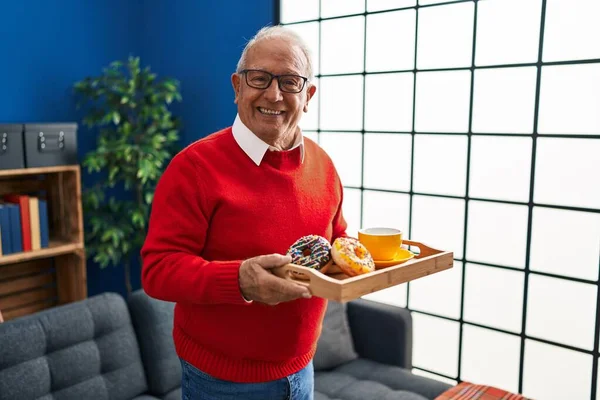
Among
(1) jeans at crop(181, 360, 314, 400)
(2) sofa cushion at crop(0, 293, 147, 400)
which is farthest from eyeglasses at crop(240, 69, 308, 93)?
(2) sofa cushion at crop(0, 293, 147, 400)

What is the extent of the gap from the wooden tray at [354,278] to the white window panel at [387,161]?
161cm

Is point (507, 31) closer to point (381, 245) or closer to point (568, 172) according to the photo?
point (568, 172)

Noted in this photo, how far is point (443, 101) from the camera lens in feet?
8.86

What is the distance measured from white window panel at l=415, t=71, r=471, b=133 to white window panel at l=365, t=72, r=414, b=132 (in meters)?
0.06

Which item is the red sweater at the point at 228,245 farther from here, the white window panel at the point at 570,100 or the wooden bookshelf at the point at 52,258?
the wooden bookshelf at the point at 52,258

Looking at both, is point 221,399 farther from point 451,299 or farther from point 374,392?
point 451,299

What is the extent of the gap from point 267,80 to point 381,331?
1.75 metres

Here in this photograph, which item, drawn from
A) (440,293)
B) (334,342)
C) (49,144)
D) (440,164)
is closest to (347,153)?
(440,164)

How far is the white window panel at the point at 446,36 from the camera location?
258 cm

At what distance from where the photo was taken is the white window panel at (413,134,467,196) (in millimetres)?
2662

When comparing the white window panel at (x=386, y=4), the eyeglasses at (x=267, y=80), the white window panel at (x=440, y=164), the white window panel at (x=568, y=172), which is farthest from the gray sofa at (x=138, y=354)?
the white window panel at (x=386, y=4)

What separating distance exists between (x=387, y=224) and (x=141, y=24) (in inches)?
89.8

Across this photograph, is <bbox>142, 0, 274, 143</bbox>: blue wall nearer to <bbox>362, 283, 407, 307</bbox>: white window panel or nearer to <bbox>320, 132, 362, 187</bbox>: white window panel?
<bbox>320, 132, 362, 187</bbox>: white window panel

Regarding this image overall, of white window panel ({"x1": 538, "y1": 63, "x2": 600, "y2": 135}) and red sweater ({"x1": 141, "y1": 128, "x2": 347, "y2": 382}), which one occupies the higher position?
white window panel ({"x1": 538, "y1": 63, "x2": 600, "y2": 135})
